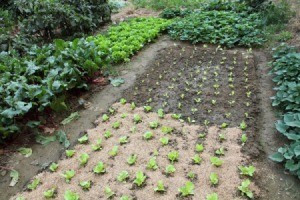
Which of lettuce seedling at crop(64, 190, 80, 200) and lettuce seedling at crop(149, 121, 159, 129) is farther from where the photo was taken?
lettuce seedling at crop(149, 121, 159, 129)

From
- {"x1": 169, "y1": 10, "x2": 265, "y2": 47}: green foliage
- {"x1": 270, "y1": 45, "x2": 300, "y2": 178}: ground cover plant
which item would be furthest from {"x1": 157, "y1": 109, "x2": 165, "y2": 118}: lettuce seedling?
{"x1": 169, "y1": 10, "x2": 265, "y2": 47}: green foliage

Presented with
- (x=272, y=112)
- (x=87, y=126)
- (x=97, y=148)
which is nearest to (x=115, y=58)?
(x=87, y=126)

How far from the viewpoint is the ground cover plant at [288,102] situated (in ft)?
12.3

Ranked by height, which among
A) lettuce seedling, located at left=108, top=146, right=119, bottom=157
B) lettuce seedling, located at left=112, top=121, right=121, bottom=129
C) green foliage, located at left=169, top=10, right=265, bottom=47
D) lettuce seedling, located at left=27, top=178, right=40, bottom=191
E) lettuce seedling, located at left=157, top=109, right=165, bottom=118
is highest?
green foliage, located at left=169, top=10, right=265, bottom=47

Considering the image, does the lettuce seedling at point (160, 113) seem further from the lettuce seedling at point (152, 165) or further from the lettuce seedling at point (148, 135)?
the lettuce seedling at point (152, 165)

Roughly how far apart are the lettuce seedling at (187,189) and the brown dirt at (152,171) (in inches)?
3.0

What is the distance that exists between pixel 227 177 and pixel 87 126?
2524 millimetres

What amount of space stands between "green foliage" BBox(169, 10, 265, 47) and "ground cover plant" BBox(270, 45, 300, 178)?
116 centimetres

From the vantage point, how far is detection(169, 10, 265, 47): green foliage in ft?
24.4

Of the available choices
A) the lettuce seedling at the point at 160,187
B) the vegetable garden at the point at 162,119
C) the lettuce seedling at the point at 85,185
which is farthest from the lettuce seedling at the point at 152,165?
the lettuce seedling at the point at 85,185

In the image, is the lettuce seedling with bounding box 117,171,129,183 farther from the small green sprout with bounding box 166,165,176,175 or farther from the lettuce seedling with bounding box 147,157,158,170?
the small green sprout with bounding box 166,165,176,175

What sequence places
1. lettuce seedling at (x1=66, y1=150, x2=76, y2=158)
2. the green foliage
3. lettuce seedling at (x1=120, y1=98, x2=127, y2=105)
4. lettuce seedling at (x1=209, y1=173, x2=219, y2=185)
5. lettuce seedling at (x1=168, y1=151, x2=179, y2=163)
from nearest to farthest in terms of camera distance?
lettuce seedling at (x1=209, y1=173, x2=219, y2=185), lettuce seedling at (x1=168, y1=151, x2=179, y2=163), lettuce seedling at (x1=66, y1=150, x2=76, y2=158), lettuce seedling at (x1=120, y1=98, x2=127, y2=105), the green foliage

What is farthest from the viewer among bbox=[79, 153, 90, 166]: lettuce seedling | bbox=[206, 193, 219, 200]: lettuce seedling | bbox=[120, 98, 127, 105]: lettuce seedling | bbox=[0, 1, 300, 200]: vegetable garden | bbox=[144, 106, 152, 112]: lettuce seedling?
bbox=[120, 98, 127, 105]: lettuce seedling

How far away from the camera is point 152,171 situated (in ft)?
12.7
